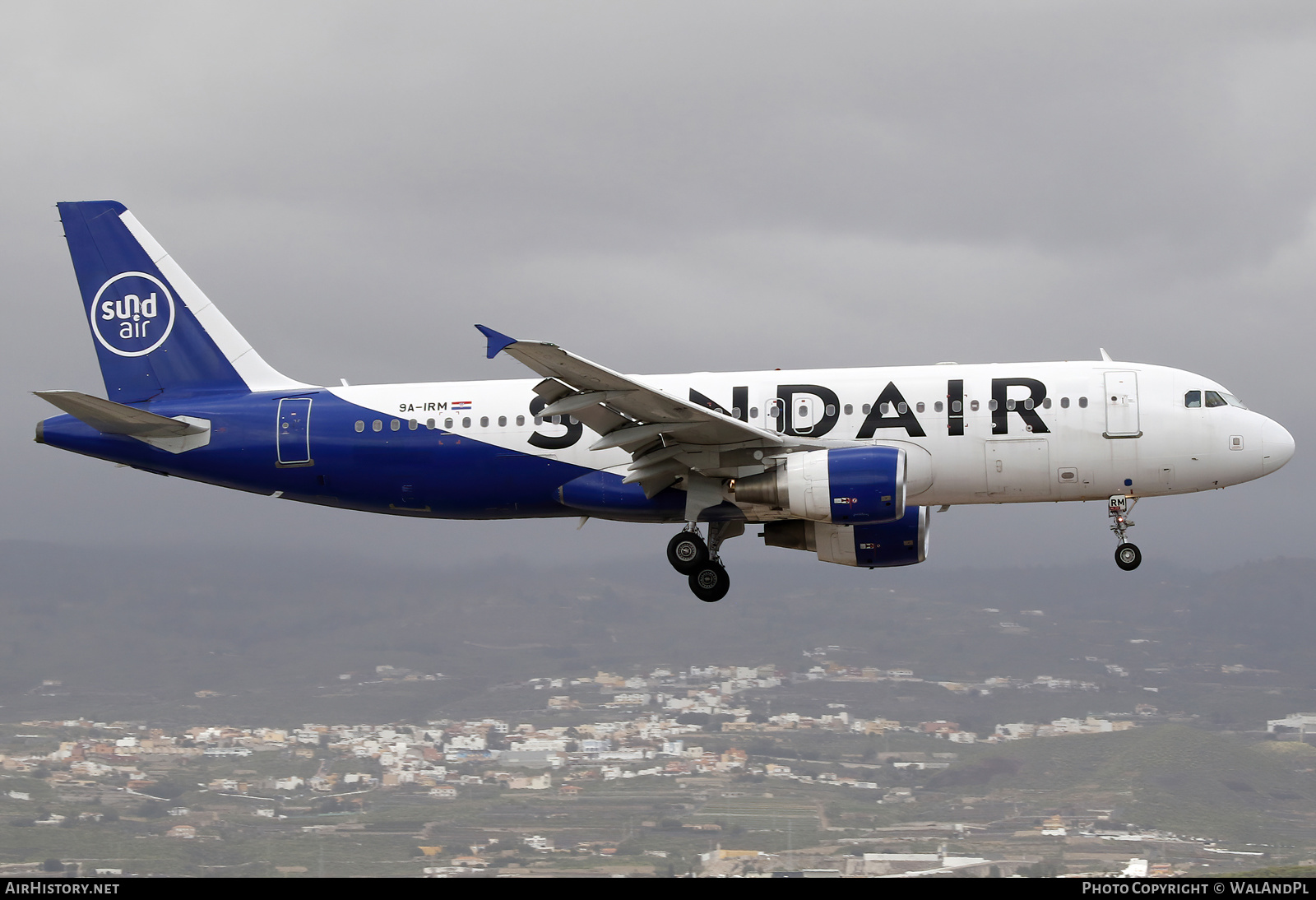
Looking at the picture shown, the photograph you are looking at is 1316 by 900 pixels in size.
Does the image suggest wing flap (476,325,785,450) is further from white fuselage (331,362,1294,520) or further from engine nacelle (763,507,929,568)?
engine nacelle (763,507,929,568)

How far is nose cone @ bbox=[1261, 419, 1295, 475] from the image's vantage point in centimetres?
3331

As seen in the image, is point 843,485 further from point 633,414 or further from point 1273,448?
point 1273,448

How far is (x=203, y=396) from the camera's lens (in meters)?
37.6

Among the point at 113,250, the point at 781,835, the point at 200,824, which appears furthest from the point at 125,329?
the point at 200,824

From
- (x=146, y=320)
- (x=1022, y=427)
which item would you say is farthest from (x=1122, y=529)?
(x=146, y=320)

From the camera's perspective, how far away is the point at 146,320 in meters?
39.1

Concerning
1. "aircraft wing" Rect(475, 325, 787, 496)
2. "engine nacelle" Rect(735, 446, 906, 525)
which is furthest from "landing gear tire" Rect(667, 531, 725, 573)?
"engine nacelle" Rect(735, 446, 906, 525)

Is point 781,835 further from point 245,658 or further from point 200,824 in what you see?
point 245,658

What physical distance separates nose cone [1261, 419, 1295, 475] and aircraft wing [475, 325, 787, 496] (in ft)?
38.9

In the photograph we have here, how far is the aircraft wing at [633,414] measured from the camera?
29.4m

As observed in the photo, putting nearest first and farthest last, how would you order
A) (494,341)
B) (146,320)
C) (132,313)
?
(494,341)
(146,320)
(132,313)

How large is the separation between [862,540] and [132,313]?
2170cm

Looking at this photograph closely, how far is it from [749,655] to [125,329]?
496 feet
